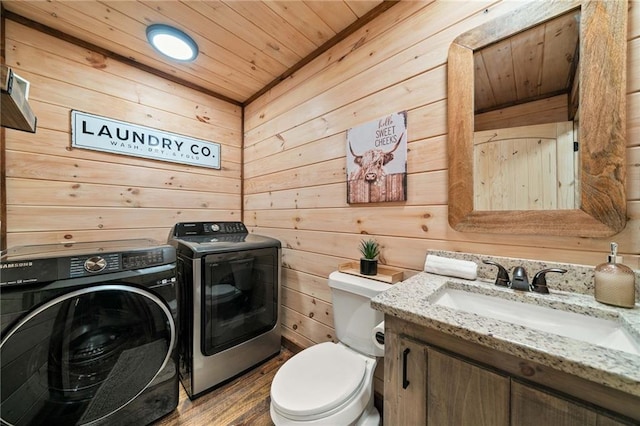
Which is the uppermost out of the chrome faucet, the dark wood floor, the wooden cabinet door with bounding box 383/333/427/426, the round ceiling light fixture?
the round ceiling light fixture

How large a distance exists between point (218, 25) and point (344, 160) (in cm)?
115

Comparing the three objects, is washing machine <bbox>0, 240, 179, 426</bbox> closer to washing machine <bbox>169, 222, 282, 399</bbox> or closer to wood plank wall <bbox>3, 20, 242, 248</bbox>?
washing machine <bbox>169, 222, 282, 399</bbox>

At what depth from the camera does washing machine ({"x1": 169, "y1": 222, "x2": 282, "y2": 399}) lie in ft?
4.60

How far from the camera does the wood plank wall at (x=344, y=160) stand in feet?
3.03

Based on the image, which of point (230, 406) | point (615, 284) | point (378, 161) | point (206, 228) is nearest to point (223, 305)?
point (230, 406)

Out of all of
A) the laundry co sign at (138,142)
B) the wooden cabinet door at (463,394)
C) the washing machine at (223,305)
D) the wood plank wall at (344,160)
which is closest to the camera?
the wooden cabinet door at (463,394)

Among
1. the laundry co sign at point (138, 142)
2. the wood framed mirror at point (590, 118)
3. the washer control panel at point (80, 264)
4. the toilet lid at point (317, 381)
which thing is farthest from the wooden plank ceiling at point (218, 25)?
the toilet lid at point (317, 381)

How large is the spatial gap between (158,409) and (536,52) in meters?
2.42

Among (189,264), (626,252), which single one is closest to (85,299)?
(189,264)

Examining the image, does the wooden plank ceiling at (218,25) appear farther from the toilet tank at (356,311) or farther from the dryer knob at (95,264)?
the toilet tank at (356,311)

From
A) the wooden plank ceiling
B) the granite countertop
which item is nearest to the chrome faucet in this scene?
the granite countertop

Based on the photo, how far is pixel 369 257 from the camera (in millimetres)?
1277

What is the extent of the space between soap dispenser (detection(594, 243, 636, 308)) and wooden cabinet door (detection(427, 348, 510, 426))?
0.46m

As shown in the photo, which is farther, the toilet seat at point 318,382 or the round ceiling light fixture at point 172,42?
the round ceiling light fixture at point 172,42
